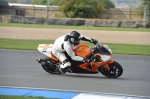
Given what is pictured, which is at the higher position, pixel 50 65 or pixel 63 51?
pixel 63 51

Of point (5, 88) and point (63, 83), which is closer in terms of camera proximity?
point (5, 88)

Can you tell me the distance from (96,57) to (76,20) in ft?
87.4

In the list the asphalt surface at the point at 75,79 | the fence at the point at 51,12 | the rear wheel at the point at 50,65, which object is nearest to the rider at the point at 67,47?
the rear wheel at the point at 50,65

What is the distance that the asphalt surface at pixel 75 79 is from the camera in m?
10.2

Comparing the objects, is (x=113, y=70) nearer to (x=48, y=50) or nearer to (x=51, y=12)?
(x=48, y=50)

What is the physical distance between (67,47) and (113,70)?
1.32 metres

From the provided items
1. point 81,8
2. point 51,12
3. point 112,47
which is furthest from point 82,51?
point 51,12

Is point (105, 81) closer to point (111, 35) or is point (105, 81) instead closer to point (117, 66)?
point (117, 66)

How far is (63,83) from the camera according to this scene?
10.8 meters

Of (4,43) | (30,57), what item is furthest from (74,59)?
(4,43)

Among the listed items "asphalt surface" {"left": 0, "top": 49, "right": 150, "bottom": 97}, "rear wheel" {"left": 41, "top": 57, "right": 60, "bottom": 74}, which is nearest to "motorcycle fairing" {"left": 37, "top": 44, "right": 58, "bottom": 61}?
"rear wheel" {"left": 41, "top": 57, "right": 60, "bottom": 74}

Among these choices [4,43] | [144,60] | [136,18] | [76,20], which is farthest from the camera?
[136,18]

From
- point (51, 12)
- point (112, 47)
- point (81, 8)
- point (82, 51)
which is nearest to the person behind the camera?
point (82, 51)

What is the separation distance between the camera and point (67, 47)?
462 inches
